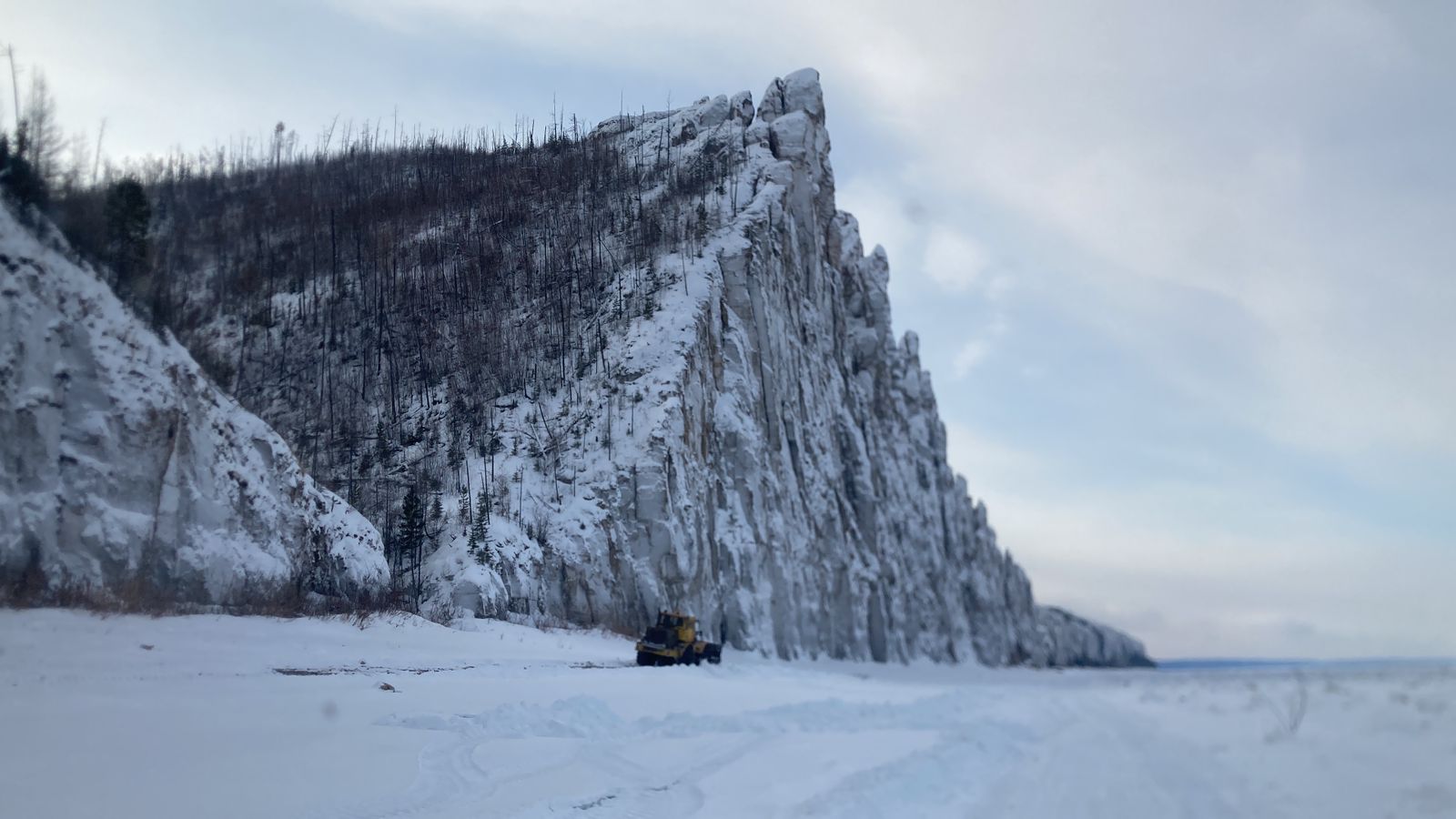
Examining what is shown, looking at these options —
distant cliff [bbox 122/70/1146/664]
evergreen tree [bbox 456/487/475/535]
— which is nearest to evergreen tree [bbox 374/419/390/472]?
distant cliff [bbox 122/70/1146/664]

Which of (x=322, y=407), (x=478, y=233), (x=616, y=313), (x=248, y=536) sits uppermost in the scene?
(x=478, y=233)

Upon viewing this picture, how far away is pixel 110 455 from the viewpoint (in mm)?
16828

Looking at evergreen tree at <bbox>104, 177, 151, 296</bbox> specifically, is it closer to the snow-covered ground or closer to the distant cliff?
the distant cliff

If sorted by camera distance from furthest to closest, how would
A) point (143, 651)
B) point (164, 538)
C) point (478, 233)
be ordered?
point (478, 233)
point (164, 538)
point (143, 651)

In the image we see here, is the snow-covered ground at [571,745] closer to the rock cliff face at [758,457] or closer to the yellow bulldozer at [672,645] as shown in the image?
the yellow bulldozer at [672,645]

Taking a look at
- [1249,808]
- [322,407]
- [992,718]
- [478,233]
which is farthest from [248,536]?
[478,233]

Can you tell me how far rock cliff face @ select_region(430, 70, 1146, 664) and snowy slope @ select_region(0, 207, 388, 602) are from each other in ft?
32.0

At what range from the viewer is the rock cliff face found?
36.3m

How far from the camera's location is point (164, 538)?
1748cm

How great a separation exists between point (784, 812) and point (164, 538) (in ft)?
44.0

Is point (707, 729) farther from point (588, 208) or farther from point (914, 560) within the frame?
point (914, 560)

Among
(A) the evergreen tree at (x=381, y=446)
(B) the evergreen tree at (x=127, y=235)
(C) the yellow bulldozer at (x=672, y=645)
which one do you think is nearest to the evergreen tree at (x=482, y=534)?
(C) the yellow bulldozer at (x=672, y=645)

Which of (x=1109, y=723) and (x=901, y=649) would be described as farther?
(x=901, y=649)

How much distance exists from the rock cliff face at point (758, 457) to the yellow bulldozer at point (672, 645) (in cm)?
518
